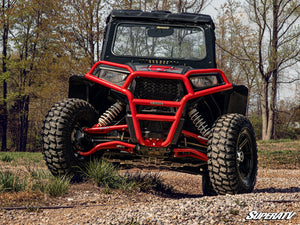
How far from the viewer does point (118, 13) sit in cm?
588

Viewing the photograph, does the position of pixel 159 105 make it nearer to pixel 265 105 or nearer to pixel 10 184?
pixel 10 184

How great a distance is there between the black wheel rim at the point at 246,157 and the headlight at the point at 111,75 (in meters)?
1.82

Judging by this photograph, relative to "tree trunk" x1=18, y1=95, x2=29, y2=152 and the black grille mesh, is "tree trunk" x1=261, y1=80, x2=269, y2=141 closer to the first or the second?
"tree trunk" x1=18, y1=95, x2=29, y2=152

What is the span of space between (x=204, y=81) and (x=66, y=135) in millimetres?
2035

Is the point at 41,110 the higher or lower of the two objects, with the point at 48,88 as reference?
lower

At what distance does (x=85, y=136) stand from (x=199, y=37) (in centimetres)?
245

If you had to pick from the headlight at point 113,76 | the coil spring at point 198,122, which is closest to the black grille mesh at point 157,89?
the headlight at point 113,76

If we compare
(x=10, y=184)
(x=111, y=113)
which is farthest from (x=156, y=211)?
(x=10, y=184)

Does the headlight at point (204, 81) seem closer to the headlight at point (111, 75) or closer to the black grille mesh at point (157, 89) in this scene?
the black grille mesh at point (157, 89)

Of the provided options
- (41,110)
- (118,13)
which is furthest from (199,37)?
(41,110)

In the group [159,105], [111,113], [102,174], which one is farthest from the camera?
[102,174]

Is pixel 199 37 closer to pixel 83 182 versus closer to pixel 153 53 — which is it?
pixel 153 53

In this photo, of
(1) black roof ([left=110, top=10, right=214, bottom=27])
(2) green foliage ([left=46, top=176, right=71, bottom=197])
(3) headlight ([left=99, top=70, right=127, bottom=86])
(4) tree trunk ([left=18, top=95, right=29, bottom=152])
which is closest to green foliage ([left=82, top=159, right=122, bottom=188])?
(2) green foliage ([left=46, top=176, right=71, bottom=197])

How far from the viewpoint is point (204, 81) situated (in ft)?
16.1
